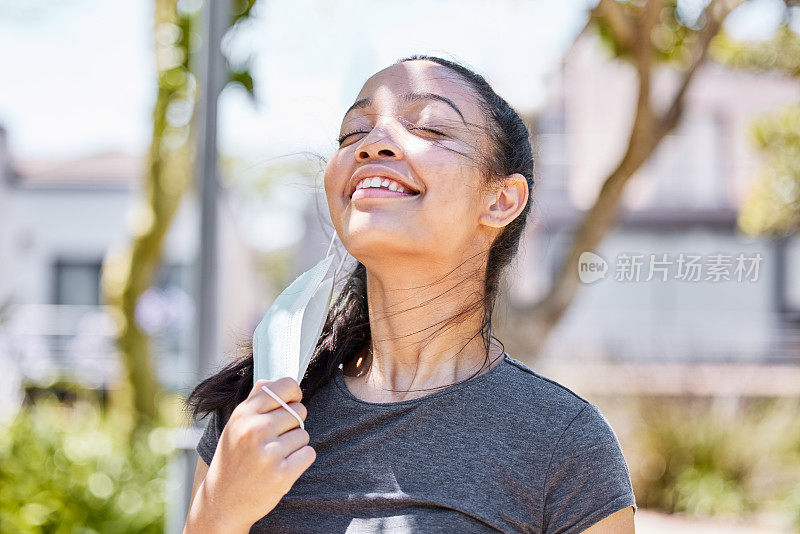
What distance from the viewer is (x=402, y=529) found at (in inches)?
43.6

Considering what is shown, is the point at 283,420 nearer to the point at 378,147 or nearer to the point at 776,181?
the point at 378,147

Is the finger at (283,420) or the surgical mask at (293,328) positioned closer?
the finger at (283,420)

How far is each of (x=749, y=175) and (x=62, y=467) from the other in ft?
11.3

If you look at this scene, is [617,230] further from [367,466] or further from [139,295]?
[139,295]

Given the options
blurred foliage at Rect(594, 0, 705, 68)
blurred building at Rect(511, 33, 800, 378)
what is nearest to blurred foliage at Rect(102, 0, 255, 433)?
blurred building at Rect(511, 33, 800, 378)

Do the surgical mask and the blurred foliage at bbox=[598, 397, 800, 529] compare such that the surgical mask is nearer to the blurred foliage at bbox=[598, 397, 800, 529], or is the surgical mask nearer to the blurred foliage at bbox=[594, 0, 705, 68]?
the blurred foliage at bbox=[594, 0, 705, 68]

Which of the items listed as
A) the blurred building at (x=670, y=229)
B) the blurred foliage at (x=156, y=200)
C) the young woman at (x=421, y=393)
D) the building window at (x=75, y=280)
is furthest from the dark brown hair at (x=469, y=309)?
the building window at (x=75, y=280)

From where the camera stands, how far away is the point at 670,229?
311cm

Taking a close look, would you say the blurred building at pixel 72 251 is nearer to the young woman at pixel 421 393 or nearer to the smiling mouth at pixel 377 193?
the young woman at pixel 421 393

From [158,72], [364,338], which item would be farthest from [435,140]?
[158,72]

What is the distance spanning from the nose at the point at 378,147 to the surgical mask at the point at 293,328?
175mm

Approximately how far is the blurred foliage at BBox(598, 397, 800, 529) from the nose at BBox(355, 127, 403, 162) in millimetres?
4239

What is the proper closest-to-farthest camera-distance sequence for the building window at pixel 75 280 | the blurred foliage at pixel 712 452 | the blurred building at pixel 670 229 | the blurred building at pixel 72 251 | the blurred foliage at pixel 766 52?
the blurred foliage at pixel 766 52, the blurred building at pixel 670 229, the blurred foliage at pixel 712 452, the blurred building at pixel 72 251, the building window at pixel 75 280

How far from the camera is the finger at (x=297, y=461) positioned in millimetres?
1046
